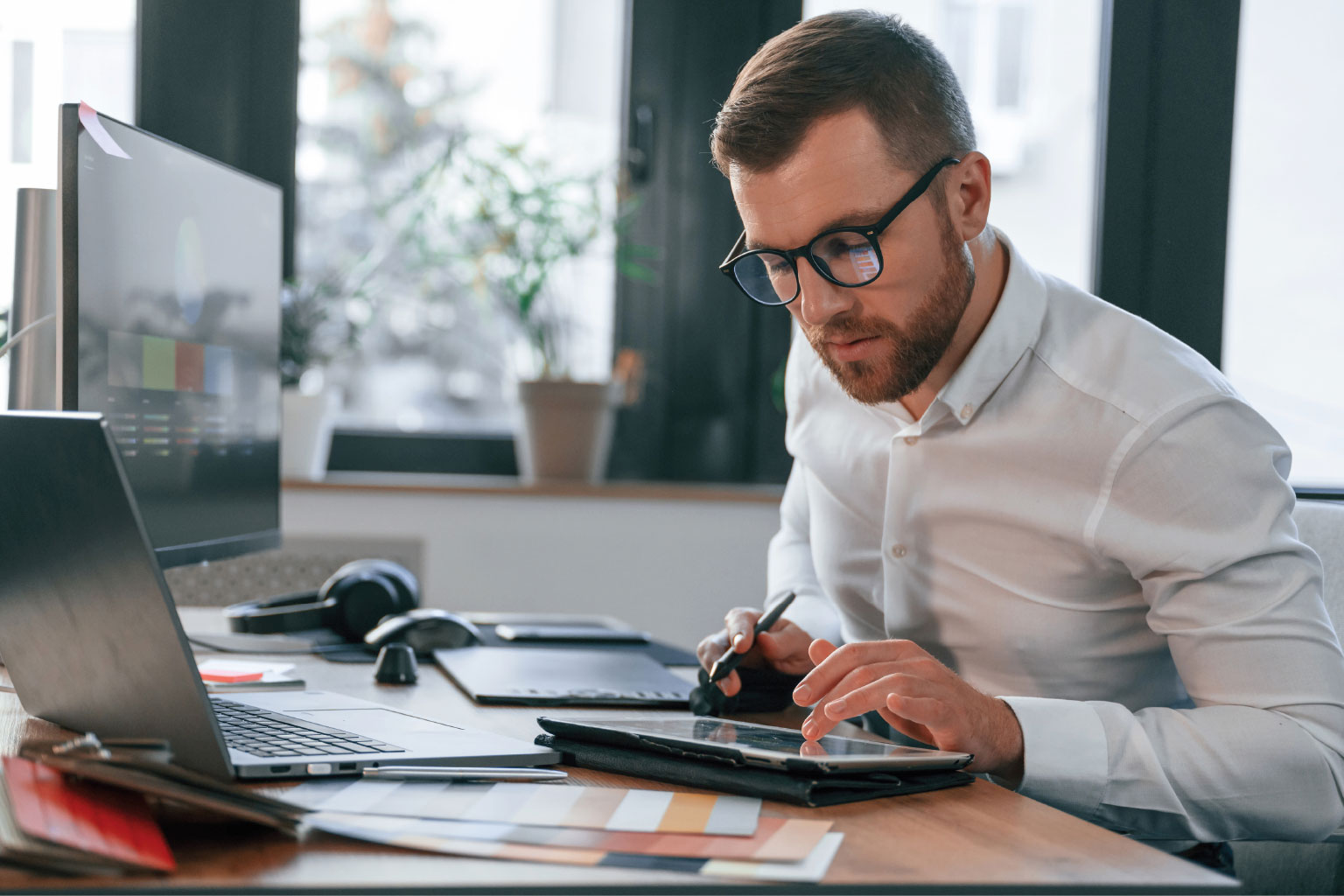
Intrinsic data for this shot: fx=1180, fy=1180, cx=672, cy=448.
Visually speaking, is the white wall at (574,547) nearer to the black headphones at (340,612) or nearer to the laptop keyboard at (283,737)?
the black headphones at (340,612)

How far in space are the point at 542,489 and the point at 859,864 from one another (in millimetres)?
1786

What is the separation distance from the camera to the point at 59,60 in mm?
2461

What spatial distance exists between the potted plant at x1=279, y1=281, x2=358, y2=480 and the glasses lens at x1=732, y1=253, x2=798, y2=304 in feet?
4.57

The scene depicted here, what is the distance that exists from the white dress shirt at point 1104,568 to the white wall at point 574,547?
0.91m

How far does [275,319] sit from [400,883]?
1048mm

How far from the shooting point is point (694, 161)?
266 cm

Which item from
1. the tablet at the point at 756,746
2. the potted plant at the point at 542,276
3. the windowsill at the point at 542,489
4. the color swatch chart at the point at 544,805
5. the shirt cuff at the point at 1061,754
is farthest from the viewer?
the potted plant at the point at 542,276

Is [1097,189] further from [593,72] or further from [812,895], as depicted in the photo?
[812,895]

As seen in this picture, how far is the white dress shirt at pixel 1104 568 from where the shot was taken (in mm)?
969

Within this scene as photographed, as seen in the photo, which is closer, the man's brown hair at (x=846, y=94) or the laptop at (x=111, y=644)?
the laptop at (x=111, y=644)

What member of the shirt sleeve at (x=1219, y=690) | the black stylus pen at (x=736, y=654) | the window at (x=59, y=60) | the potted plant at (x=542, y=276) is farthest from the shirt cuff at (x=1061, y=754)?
the window at (x=59, y=60)

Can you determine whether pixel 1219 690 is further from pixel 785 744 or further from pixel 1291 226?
pixel 1291 226

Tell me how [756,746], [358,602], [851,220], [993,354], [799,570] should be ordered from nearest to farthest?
1. [756,746]
2. [851,220]
3. [993,354]
4. [358,602]
5. [799,570]

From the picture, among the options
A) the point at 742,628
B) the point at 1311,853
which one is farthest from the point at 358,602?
the point at 1311,853
